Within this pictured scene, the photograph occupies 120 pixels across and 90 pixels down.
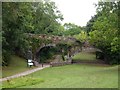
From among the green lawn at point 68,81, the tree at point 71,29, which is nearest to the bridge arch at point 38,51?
the green lawn at point 68,81

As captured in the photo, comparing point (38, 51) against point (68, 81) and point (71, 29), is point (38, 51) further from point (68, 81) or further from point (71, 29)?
point (71, 29)

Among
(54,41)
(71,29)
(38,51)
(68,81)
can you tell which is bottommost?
(68,81)

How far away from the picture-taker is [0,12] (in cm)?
2111

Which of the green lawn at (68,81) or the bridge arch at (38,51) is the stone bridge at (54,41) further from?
the green lawn at (68,81)

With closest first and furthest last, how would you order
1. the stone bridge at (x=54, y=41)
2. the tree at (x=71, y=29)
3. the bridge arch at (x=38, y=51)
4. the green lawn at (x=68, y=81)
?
the green lawn at (x=68, y=81) → the stone bridge at (x=54, y=41) → the bridge arch at (x=38, y=51) → the tree at (x=71, y=29)

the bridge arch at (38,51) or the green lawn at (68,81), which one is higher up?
the bridge arch at (38,51)

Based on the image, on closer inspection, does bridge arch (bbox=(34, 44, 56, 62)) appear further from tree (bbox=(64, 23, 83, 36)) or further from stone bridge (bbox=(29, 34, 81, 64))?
tree (bbox=(64, 23, 83, 36))

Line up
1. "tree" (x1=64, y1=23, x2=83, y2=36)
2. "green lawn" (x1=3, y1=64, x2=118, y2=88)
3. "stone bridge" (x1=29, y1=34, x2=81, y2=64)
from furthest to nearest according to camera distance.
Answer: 1. "tree" (x1=64, y1=23, x2=83, y2=36)
2. "stone bridge" (x1=29, y1=34, x2=81, y2=64)
3. "green lawn" (x1=3, y1=64, x2=118, y2=88)

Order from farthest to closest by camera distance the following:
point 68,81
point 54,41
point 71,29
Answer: point 71,29 < point 54,41 < point 68,81

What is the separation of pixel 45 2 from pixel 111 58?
12.6m

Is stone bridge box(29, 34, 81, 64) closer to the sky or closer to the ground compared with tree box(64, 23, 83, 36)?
closer to the ground

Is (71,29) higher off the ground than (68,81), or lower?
higher

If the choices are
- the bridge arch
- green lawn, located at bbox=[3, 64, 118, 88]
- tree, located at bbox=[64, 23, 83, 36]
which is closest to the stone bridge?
the bridge arch

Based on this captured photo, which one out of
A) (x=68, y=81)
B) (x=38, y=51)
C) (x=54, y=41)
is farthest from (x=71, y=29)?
(x=68, y=81)
